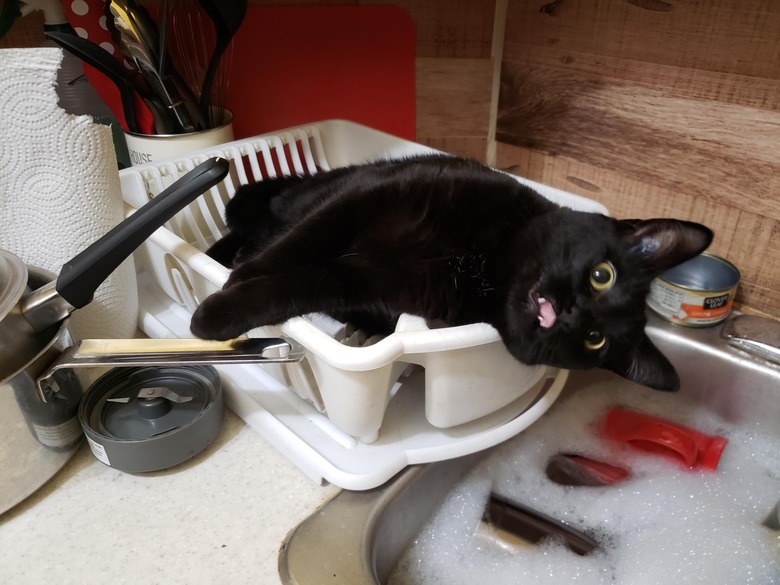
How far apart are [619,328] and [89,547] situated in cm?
57

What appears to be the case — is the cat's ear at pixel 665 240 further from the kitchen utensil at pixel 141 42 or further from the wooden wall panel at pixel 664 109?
the kitchen utensil at pixel 141 42

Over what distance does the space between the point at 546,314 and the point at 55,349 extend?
0.49m

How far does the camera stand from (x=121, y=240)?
1.84ft

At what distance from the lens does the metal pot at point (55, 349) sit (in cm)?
54

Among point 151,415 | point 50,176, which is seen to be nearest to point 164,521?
point 151,415

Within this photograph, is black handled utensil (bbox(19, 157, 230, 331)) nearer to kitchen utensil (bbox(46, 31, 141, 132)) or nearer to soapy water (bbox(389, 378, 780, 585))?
kitchen utensil (bbox(46, 31, 141, 132))

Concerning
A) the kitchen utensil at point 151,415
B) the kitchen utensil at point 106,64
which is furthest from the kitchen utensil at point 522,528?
the kitchen utensil at point 106,64

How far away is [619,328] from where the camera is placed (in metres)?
0.61

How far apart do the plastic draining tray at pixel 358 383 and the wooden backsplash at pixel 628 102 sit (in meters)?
0.21

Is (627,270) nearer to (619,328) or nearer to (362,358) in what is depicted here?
(619,328)

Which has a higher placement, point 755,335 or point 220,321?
point 220,321

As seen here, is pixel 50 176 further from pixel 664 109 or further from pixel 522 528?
pixel 664 109

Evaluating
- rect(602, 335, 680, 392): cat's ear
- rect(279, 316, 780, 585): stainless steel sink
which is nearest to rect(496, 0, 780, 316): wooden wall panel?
rect(279, 316, 780, 585): stainless steel sink

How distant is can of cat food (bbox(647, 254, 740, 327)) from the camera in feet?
2.63
